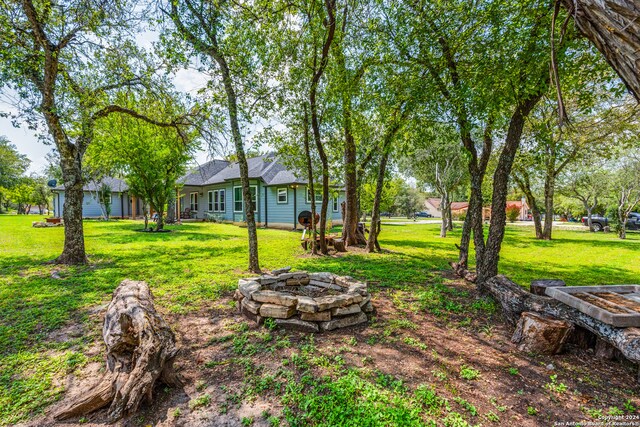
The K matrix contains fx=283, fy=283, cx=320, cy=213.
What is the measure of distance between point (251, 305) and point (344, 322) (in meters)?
1.27

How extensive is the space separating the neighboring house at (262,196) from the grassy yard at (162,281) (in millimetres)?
6395

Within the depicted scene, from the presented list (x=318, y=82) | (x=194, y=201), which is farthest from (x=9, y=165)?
(x=318, y=82)

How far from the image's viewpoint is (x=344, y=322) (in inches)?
145

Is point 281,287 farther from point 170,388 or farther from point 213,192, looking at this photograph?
point 213,192

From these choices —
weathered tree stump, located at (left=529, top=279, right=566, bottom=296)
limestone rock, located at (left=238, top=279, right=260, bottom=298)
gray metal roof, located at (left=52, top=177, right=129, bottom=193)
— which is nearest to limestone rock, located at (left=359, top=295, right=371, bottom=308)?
limestone rock, located at (left=238, top=279, right=260, bottom=298)

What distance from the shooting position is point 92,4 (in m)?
5.75

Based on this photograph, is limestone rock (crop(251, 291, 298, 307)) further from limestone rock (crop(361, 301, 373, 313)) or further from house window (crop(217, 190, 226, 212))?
house window (crop(217, 190, 226, 212))

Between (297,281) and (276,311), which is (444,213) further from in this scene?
(276,311)

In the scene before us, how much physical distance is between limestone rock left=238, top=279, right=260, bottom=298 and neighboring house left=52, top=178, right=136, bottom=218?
27188 mm

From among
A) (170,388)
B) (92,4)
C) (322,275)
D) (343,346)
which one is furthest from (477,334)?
(92,4)

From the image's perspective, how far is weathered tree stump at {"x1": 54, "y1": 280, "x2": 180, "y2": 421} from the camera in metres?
2.18

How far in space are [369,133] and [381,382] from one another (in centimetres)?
756

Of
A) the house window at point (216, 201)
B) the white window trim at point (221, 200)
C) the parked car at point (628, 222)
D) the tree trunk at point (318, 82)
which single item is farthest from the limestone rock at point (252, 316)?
the parked car at point (628, 222)

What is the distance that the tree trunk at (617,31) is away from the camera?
49.9 inches
